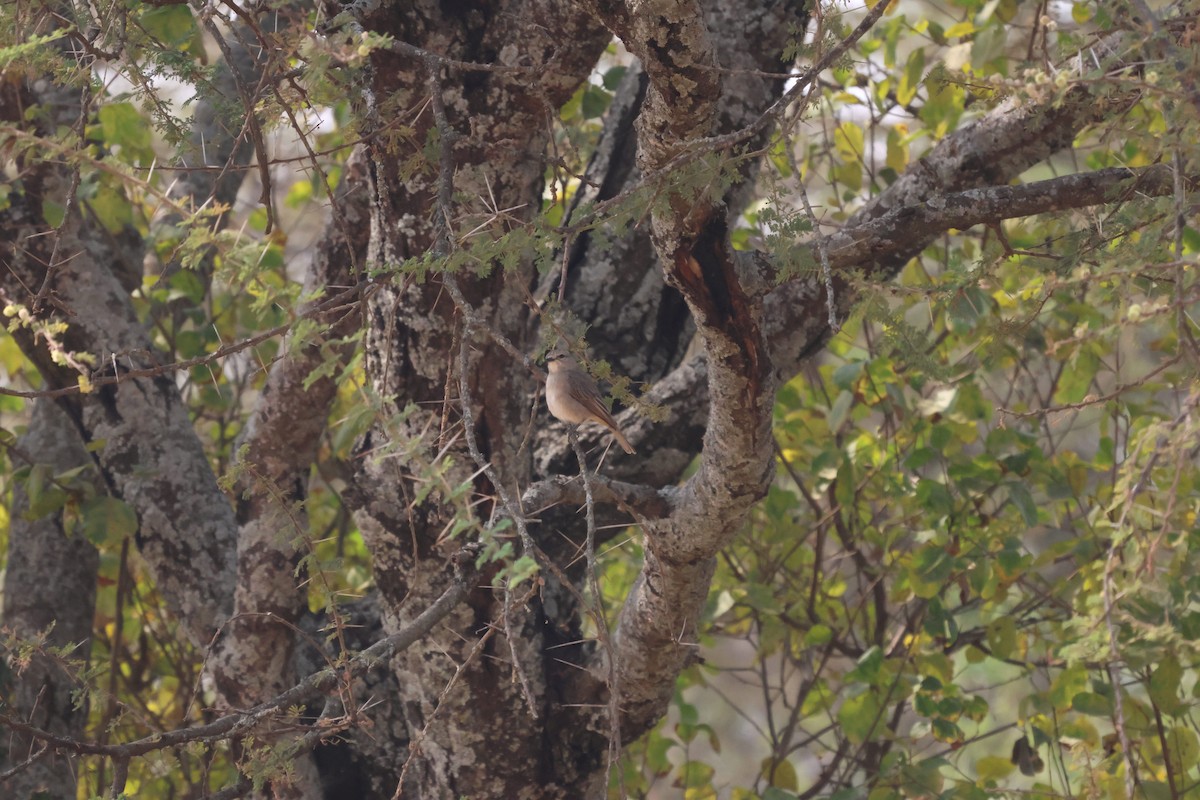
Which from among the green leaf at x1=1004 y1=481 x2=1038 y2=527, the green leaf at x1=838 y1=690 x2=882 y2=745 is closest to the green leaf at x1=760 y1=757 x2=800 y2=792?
the green leaf at x1=838 y1=690 x2=882 y2=745

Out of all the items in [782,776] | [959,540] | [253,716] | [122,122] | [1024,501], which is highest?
[122,122]

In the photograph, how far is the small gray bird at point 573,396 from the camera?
2945mm

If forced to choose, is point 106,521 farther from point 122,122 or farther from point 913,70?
point 913,70

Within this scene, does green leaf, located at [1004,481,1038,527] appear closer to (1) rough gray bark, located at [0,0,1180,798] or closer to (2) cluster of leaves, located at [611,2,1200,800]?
(2) cluster of leaves, located at [611,2,1200,800]

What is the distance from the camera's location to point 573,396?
2994 mm

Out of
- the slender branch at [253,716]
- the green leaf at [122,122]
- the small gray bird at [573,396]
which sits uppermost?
the green leaf at [122,122]

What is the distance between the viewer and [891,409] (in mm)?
4434

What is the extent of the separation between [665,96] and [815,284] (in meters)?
1.10

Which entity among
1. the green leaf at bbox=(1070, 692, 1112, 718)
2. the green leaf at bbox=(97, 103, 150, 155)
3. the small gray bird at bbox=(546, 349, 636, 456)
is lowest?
the green leaf at bbox=(1070, 692, 1112, 718)

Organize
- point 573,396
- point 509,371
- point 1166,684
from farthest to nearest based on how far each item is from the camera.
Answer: point 1166,684, point 573,396, point 509,371

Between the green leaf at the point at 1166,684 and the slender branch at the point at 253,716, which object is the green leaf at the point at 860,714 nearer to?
the green leaf at the point at 1166,684

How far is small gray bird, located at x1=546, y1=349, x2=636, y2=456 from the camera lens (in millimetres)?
2945

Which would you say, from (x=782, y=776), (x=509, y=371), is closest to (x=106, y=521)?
(x=509, y=371)

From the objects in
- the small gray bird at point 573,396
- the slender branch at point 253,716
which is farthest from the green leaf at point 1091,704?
the slender branch at point 253,716
